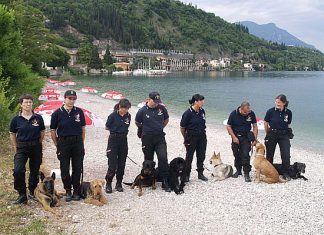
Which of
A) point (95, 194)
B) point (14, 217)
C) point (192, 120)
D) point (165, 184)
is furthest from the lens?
point (192, 120)

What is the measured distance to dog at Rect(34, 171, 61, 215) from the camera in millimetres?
7293

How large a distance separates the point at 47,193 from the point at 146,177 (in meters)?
2.40

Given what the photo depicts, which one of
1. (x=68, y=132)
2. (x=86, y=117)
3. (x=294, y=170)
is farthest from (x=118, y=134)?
(x=86, y=117)

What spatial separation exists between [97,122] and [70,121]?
6.11 m

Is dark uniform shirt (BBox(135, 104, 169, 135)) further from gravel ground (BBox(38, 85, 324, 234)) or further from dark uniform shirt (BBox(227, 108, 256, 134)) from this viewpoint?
dark uniform shirt (BBox(227, 108, 256, 134))

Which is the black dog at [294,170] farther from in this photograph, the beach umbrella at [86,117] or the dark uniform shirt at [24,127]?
the beach umbrella at [86,117]

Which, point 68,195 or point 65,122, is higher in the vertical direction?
point 65,122

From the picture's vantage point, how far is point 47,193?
24.3 feet

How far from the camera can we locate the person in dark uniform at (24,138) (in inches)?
281

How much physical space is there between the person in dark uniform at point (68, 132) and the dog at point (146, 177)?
1433 millimetres

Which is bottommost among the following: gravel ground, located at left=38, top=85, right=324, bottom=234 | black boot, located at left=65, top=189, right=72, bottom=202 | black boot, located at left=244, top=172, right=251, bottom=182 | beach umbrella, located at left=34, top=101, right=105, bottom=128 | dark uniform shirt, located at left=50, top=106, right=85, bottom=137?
gravel ground, located at left=38, top=85, right=324, bottom=234

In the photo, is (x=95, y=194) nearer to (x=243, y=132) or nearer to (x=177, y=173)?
(x=177, y=173)

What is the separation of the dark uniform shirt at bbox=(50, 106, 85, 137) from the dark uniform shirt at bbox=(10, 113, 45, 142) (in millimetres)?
383

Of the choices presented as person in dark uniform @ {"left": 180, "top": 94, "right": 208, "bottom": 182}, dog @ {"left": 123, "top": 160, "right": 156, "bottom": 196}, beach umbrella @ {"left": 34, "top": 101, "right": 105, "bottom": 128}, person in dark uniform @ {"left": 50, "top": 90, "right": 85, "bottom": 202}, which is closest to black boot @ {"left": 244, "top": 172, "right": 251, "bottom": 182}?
person in dark uniform @ {"left": 180, "top": 94, "right": 208, "bottom": 182}
